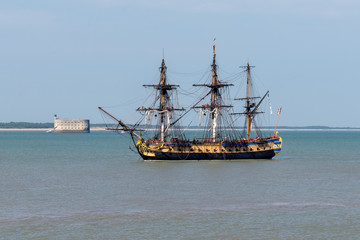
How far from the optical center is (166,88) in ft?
305

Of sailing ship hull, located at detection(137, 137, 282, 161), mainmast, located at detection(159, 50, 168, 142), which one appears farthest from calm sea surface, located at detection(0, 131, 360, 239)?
mainmast, located at detection(159, 50, 168, 142)

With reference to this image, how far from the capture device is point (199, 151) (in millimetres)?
90188

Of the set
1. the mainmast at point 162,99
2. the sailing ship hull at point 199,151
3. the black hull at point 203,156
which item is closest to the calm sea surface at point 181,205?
the sailing ship hull at point 199,151

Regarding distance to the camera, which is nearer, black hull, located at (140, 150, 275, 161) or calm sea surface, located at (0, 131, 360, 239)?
calm sea surface, located at (0, 131, 360, 239)

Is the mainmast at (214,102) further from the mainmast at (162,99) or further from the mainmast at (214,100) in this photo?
the mainmast at (162,99)

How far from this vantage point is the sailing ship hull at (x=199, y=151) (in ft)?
293

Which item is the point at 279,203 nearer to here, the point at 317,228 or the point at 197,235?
the point at 317,228

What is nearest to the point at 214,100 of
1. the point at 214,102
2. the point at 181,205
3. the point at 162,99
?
the point at 214,102

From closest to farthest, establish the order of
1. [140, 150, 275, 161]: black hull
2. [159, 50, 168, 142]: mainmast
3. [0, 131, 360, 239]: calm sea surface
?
[0, 131, 360, 239]: calm sea surface → [140, 150, 275, 161]: black hull → [159, 50, 168, 142]: mainmast

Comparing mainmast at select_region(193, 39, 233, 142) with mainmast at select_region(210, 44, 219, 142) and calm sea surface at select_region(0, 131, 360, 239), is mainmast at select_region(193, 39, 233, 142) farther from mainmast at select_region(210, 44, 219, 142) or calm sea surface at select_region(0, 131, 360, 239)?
calm sea surface at select_region(0, 131, 360, 239)

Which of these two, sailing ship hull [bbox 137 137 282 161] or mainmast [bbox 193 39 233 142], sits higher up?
mainmast [bbox 193 39 233 142]

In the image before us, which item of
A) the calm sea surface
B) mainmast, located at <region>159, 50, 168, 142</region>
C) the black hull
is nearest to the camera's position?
the calm sea surface

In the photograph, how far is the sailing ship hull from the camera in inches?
3521

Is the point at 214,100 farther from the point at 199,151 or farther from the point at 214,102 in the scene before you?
the point at 199,151
